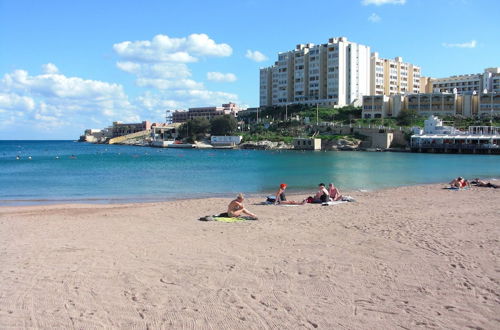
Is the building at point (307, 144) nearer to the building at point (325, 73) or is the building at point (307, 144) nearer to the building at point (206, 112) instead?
the building at point (325, 73)

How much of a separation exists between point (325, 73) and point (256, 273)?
115191 mm

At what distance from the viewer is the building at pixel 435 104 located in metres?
105

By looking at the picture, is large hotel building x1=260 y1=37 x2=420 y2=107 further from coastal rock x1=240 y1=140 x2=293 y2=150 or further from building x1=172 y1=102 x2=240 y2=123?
building x1=172 y1=102 x2=240 y2=123

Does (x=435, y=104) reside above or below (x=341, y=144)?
above

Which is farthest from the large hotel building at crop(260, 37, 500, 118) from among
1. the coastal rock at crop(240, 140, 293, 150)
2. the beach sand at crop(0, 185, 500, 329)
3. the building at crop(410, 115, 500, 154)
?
the beach sand at crop(0, 185, 500, 329)

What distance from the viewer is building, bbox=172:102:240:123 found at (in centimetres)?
17077

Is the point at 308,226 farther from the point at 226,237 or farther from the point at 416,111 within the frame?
the point at 416,111

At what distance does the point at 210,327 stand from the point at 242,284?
1750 millimetres

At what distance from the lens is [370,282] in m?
8.09

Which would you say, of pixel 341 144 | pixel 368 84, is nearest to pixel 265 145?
pixel 341 144

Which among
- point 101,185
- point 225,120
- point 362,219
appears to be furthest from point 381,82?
A: point 362,219

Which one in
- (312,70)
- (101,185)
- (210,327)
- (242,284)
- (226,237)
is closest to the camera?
Answer: (210,327)

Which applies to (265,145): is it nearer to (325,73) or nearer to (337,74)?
(337,74)

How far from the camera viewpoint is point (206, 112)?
17612 centimetres
